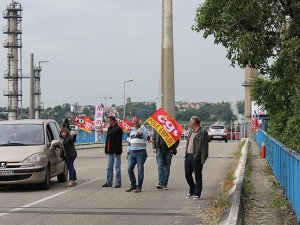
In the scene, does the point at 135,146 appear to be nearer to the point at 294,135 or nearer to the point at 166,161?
the point at 166,161

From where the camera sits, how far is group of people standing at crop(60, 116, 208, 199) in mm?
12423

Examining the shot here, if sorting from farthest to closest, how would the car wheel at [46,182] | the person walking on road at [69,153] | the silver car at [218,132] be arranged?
1. the silver car at [218,132]
2. the person walking on road at [69,153]
3. the car wheel at [46,182]

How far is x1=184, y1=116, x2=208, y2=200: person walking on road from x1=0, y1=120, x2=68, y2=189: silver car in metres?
3.56

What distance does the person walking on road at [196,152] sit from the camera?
12.3 m

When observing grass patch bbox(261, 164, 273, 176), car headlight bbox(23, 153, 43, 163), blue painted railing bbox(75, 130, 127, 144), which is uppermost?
car headlight bbox(23, 153, 43, 163)

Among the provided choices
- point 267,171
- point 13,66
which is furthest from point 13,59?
point 267,171

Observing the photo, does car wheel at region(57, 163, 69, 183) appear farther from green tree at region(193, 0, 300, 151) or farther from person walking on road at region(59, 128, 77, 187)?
green tree at region(193, 0, 300, 151)

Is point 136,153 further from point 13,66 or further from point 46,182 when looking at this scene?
point 13,66

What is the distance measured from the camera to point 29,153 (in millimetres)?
13977

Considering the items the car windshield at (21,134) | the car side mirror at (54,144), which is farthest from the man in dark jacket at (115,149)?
the car windshield at (21,134)

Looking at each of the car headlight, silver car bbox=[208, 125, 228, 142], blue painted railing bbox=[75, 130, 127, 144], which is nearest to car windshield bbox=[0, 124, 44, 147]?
the car headlight

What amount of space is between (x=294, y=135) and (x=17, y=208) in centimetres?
726

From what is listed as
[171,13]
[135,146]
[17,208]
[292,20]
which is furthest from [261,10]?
[171,13]

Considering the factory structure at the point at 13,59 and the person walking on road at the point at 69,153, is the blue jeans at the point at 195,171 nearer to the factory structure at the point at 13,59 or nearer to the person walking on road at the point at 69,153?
the person walking on road at the point at 69,153
